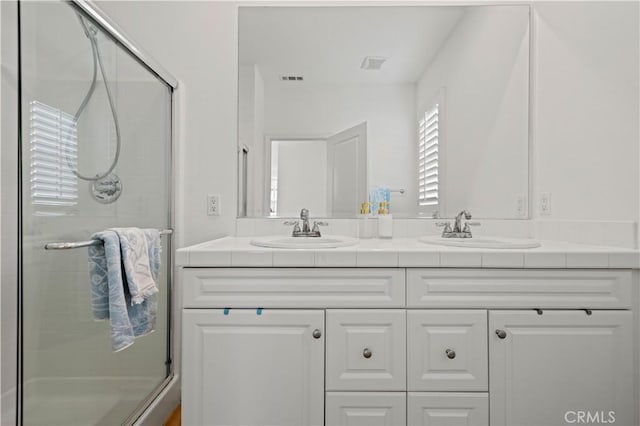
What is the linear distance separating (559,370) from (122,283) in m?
1.41

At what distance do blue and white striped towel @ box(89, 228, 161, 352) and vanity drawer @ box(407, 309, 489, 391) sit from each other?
891 mm

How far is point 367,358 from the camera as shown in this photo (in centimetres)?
114

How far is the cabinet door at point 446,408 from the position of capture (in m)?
1.14

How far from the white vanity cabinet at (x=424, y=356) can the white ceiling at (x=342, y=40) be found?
3.74ft

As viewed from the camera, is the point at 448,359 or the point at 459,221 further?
the point at 459,221

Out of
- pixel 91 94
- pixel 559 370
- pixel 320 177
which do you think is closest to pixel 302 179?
pixel 320 177

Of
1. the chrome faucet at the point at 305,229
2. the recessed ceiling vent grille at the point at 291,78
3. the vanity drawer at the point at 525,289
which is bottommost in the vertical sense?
the vanity drawer at the point at 525,289

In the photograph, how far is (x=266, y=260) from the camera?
1.16 m

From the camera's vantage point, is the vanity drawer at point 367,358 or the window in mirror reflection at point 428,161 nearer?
the vanity drawer at point 367,358

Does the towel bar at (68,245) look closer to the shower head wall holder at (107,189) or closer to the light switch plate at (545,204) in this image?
the shower head wall holder at (107,189)

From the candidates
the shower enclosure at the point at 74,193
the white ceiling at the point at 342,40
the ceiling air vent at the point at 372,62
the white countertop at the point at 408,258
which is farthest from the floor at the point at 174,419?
the ceiling air vent at the point at 372,62

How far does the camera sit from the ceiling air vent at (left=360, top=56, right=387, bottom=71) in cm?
177

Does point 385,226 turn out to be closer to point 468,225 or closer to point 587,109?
point 468,225

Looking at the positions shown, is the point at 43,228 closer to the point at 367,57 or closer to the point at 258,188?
the point at 258,188
